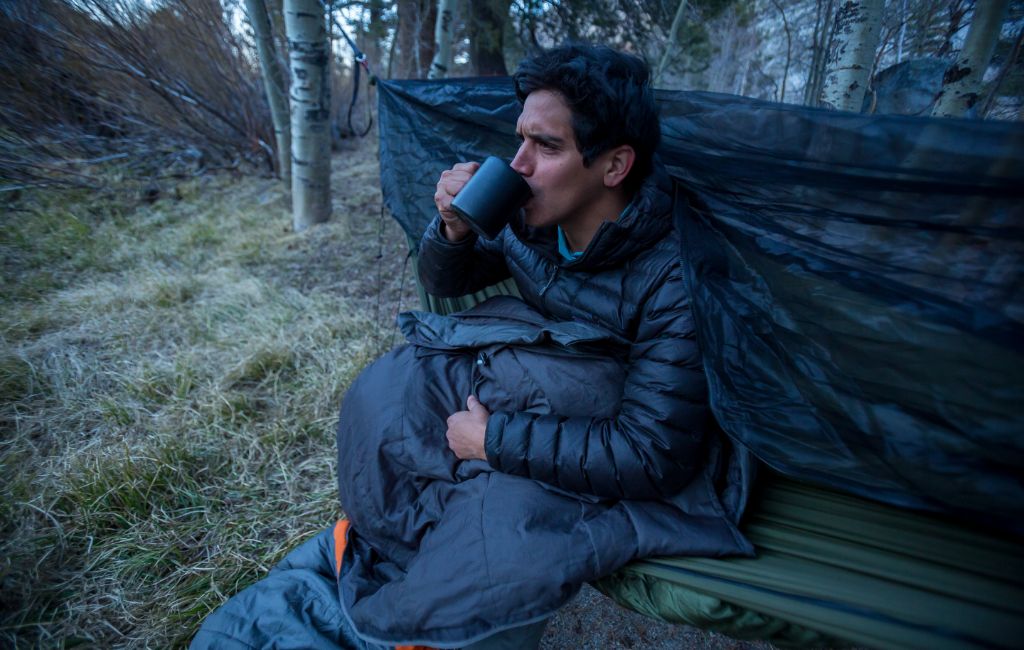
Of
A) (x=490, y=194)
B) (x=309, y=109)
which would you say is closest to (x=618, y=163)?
(x=490, y=194)

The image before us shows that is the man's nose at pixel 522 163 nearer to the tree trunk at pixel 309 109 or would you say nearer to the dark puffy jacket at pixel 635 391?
the dark puffy jacket at pixel 635 391

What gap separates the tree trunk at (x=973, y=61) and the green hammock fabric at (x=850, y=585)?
149 cm

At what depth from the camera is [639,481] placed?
3.51ft

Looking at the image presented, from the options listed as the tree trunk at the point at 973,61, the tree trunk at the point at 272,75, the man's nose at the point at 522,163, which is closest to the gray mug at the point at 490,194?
the man's nose at the point at 522,163

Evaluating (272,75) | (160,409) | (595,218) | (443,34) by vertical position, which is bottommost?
(160,409)

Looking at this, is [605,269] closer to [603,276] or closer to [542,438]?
[603,276]

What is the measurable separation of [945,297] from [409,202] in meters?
2.00

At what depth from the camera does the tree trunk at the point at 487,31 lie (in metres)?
5.28

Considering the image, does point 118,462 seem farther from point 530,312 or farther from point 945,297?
point 945,297

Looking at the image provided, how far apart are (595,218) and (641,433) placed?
63 centimetres

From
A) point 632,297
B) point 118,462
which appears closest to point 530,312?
point 632,297

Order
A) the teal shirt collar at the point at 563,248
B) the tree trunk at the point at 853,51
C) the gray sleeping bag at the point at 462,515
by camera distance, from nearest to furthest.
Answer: the gray sleeping bag at the point at 462,515, the teal shirt collar at the point at 563,248, the tree trunk at the point at 853,51

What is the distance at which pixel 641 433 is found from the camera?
1.08m

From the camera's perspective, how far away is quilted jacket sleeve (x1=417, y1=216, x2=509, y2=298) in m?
1.60
